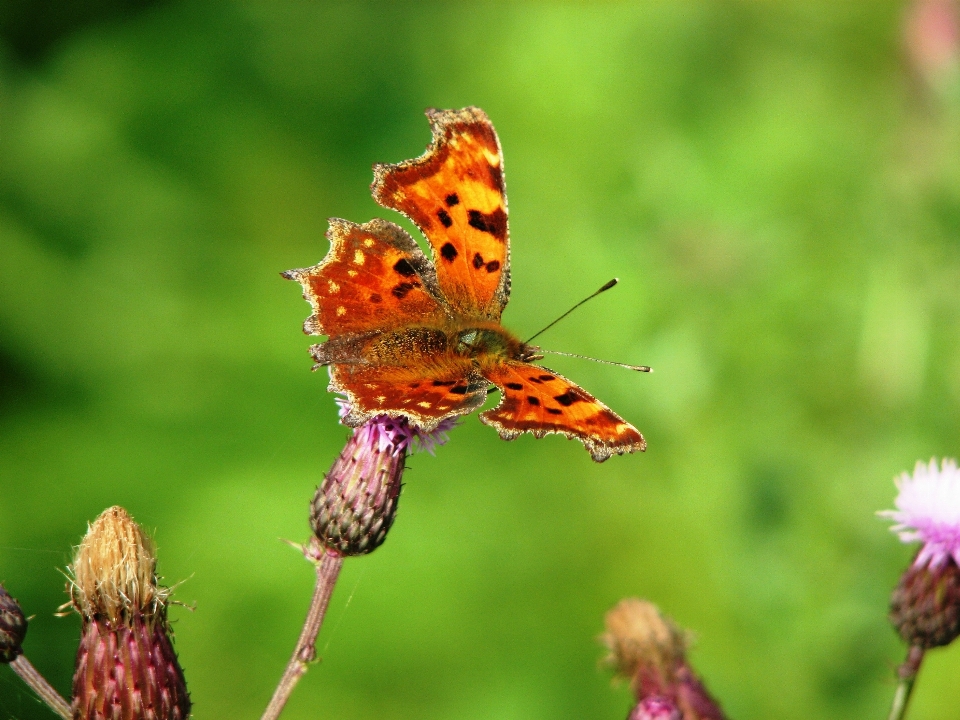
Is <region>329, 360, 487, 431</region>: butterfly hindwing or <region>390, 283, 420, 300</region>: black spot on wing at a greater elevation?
<region>390, 283, 420, 300</region>: black spot on wing

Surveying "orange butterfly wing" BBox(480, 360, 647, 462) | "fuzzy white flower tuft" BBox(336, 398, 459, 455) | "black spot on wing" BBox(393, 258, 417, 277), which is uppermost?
"black spot on wing" BBox(393, 258, 417, 277)

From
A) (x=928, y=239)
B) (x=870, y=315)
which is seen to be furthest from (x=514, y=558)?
(x=928, y=239)

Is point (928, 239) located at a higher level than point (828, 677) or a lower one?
higher

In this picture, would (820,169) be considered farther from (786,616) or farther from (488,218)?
(488,218)

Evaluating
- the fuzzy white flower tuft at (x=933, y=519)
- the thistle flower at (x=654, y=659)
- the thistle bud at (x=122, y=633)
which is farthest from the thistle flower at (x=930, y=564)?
the thistle bud at (x=122, y=633)

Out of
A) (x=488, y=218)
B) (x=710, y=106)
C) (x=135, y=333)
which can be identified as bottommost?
(x=488, y=218)

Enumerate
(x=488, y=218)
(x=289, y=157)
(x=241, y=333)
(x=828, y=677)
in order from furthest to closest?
1. (x=289, y=157)
2. (x=241, y=333)
3. (x=828, y=677)
4. (x=488, y=218)

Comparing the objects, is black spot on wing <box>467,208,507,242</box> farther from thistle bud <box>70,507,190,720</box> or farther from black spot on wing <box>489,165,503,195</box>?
thistle bud <box>70,507,190,720</box>

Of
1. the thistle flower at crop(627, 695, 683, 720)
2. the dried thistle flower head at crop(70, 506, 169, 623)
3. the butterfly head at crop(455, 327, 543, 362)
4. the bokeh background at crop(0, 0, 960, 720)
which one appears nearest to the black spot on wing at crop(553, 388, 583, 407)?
the butterfly head at crop(455, 327, 543, 362)

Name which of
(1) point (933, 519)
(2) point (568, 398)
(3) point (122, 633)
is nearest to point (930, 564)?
(1) point (933, 519)
